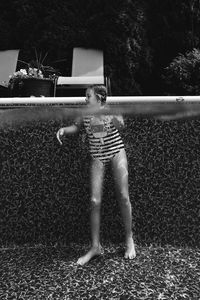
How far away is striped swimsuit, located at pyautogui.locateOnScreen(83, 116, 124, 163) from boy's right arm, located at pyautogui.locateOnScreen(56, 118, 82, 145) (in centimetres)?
4

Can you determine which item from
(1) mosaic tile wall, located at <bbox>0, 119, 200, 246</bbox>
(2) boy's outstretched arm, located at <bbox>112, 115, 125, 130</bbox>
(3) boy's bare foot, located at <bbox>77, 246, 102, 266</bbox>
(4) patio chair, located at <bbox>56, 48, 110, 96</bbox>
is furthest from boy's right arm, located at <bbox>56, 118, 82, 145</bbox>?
(4) patio chair, located at <bbox>56, 48, 110, 96</bbox>

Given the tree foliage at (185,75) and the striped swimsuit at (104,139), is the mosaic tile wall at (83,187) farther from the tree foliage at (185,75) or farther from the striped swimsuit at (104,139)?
the tree foliage at (185,75)

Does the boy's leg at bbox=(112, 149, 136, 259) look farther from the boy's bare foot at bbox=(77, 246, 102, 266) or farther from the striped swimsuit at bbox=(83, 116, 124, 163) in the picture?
the boy's bare foot at bbox=(77, 246, 102, 266)

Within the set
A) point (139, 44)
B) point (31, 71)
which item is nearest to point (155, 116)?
point (31, 71)

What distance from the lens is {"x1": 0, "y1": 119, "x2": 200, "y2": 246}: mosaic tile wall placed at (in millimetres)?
2885

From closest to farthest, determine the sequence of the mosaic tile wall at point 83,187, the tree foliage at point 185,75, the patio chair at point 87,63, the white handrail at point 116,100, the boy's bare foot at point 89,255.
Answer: the boy's bare foot at point 89,255
the white handrail at point 116,100
the mosaic tile wall at point 83,187
the tree foliage at point 185,75
the patio chair at point 87,63

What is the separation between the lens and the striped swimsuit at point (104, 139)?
2.78 meters

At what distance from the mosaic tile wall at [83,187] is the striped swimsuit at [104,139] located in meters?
0.11

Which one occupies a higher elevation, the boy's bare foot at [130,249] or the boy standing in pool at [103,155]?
the boy standing in pool at [103,155]

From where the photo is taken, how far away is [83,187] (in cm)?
288

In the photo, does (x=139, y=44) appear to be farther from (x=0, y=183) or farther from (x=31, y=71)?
(x=0, y=183)

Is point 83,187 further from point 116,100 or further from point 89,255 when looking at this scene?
point 116,100

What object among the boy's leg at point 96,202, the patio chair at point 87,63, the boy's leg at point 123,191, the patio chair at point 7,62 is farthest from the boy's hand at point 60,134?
the patio chair at point 7,62

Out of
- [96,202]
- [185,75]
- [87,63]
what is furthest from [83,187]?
[87,63]
